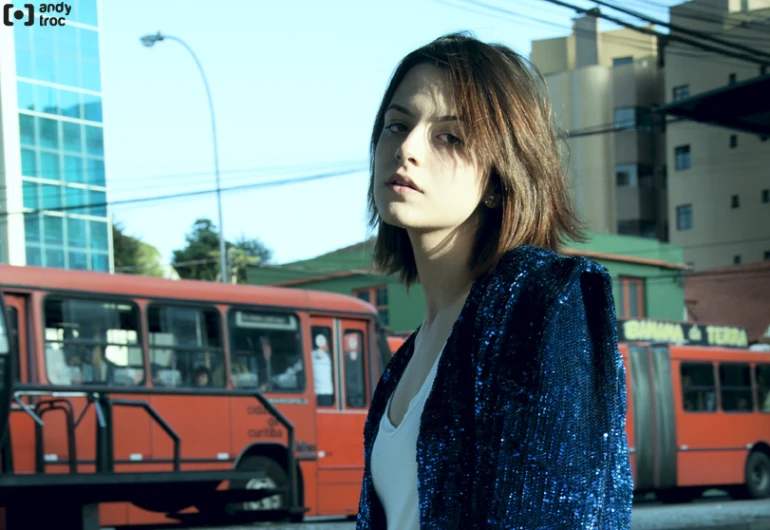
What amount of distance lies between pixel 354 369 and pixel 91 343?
4323 millimetres

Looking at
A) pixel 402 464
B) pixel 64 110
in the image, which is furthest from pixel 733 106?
pixel 64 110

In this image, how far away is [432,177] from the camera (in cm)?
162

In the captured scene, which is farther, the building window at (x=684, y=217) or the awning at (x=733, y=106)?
the building window at (x=684, y=217)

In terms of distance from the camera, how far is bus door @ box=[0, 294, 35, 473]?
10.9 m

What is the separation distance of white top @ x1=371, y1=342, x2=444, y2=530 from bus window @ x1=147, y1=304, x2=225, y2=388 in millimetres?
12309

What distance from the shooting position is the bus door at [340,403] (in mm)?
15727

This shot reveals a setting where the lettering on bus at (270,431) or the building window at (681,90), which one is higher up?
the building window at (681,90)

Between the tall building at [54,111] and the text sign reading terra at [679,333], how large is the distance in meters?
21.8

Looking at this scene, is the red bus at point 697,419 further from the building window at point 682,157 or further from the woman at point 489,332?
the building window at point 682,157

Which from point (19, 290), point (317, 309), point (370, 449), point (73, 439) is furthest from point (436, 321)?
point (317, 309)

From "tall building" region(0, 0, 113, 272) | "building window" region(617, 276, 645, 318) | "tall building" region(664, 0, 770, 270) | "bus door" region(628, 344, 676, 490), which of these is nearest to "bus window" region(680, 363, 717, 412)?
"bus door" region(628, 344, 676, 490)

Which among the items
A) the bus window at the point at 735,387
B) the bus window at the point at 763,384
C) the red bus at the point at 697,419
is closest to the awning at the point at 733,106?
the red bus at the point at 697,419

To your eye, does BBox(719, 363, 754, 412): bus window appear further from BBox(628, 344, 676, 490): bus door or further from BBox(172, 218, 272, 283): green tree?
BBox(172, 218, 272, 283): green tree

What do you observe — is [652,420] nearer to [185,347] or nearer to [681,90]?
[185,347]
